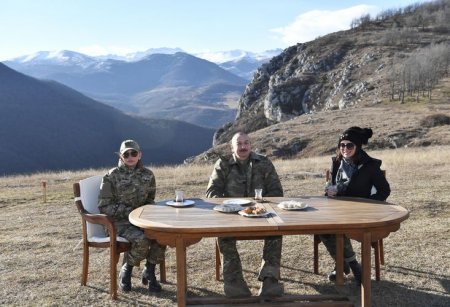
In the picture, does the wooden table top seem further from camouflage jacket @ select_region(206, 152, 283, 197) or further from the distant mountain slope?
the distant mountain slope

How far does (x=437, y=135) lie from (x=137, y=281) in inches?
1324

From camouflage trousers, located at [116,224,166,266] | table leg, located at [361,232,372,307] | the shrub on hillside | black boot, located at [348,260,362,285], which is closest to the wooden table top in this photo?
table leg, located at [361,232,372,307]

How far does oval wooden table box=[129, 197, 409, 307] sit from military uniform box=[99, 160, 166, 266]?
1.90ft

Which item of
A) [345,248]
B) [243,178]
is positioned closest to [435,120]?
[345,248]

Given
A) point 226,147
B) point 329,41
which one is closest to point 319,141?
point 226,147

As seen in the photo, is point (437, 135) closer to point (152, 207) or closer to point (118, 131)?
point (152, 207)

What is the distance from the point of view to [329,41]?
110250mm

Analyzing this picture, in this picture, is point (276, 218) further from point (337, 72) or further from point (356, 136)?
point (337, 72)

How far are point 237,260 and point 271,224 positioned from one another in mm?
1126

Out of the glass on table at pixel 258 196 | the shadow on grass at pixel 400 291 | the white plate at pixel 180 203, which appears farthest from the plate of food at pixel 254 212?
the shadow on grass at pixel 400 291

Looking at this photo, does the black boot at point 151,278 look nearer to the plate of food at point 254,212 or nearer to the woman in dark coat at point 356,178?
the plate of food at point 254,212

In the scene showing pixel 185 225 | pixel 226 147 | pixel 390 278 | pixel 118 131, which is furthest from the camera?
pixel 118 131

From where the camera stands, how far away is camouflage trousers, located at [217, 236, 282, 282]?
17.2 ft

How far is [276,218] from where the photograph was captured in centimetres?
459
